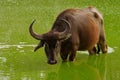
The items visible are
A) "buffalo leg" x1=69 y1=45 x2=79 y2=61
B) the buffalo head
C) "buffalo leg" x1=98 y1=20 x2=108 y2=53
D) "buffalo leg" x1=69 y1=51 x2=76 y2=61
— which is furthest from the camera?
"buffalo leg" x1=98 y1=20 x2=108 y2=53

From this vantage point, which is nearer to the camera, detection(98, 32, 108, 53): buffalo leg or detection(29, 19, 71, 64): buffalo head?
detection(29, 19, 71, 64): buffalo head

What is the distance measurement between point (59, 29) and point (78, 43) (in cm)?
67

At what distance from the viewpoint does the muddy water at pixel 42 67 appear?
993cm

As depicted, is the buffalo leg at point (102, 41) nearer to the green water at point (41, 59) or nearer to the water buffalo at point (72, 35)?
the water buffalo at point (72, 35)

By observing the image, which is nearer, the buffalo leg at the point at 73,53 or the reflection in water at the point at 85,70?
the reflection in water at the point at 85,70

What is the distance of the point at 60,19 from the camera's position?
10656 millimetres

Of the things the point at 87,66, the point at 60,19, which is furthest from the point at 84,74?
the point at 60,19

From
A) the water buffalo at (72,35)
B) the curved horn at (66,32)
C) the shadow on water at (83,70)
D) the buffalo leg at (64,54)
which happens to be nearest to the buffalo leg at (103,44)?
the water buffalo at (72,35)

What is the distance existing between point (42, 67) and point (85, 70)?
106 centimetres

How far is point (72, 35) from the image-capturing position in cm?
1063

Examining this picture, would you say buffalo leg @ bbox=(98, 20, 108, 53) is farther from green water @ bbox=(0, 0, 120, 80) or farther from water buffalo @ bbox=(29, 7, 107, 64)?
green water @ bbox=(0, 0, 120, 80)

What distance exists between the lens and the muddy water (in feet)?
32.6

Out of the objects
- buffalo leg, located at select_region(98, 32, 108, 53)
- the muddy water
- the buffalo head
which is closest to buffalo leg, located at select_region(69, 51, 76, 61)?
the muddy water

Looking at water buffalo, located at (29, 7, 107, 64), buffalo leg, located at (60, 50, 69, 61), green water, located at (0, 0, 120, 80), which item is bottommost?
green water, located at (0, 0, 120, 80)
